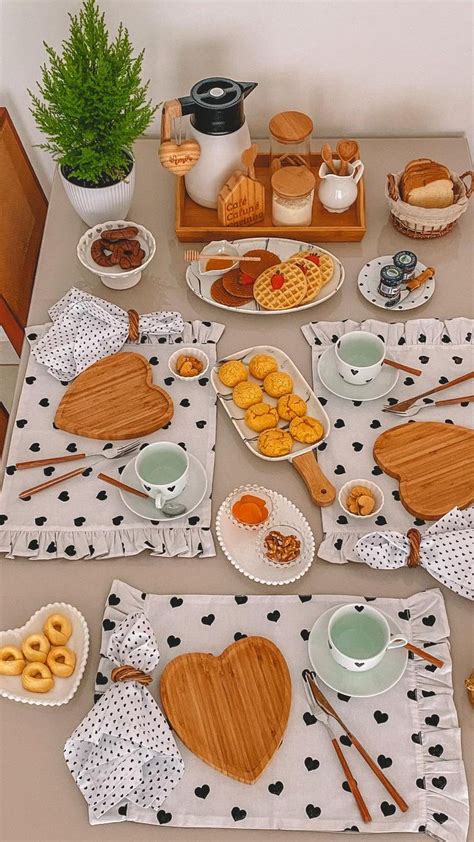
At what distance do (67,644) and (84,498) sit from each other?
25 centimetres

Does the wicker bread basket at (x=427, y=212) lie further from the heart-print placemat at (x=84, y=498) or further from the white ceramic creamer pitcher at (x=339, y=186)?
the heart-print placemat at (x=84, y=498)

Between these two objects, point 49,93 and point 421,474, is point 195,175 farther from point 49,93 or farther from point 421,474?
point 421,474

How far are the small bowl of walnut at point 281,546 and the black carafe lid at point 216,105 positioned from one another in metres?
0.78

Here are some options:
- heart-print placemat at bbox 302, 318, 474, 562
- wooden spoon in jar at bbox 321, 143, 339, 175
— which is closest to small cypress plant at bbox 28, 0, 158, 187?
wooden spoon in jar at bbox 321, 143, 339, 175

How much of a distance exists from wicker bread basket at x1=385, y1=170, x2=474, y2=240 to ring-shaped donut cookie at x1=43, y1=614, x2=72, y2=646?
40.2 inches

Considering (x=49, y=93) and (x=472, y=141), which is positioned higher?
(x=49, y=93)

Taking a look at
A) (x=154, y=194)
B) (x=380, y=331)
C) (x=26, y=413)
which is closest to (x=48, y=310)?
(x=26, y=413)

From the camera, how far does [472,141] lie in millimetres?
1867

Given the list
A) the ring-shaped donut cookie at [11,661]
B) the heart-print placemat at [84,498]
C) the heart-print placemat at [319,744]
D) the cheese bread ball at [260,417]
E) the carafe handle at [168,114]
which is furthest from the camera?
the carafe handle at [168,114]

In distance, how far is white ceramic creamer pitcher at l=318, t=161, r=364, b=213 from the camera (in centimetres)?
160

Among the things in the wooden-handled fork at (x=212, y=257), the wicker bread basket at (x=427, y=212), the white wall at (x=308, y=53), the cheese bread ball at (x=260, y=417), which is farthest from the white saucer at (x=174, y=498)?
the white wall at (x=308, y=53)

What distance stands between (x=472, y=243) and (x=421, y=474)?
1.98ft

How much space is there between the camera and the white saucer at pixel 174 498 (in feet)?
4.20

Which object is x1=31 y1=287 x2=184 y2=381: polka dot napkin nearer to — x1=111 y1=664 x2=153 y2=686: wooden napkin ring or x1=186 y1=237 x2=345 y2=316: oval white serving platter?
x1=186 y1=237 x2=345 y2=316: oval white serving platter
